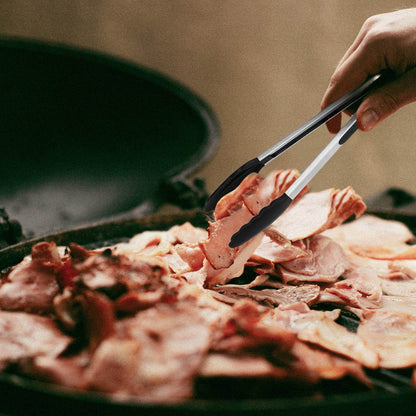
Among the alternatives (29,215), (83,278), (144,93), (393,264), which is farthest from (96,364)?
(144,93)

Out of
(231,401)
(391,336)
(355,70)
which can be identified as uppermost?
(355,70)

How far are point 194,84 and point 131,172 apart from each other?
144 centimetres

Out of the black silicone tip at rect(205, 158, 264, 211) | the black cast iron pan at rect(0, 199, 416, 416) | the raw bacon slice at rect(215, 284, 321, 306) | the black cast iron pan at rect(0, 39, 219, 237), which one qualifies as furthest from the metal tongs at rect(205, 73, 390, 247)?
the black cast iron pan at rect(0, 39, 219, 237)

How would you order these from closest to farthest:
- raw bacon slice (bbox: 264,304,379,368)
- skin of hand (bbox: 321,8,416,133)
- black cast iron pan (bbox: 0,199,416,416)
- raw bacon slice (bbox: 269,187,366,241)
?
black cast iron pan (bbox: 0,199,416,416), raw bacon slice (bbox: 264,304,379,368), skin of hand (bbox: 321,8,416,133), raw bacon slice (bbox: 269,187,366,241)

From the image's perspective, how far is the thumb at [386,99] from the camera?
1.29 m

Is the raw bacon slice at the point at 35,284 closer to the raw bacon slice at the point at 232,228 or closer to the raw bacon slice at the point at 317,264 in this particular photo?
the raw bacon slice at the point at 232,228

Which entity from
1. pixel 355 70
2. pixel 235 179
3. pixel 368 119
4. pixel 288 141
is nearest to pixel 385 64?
pixel 355 70

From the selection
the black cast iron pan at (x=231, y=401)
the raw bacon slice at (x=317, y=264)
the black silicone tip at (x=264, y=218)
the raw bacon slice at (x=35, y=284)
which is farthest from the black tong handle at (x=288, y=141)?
the black cast iron pan at (x=231, y=401)

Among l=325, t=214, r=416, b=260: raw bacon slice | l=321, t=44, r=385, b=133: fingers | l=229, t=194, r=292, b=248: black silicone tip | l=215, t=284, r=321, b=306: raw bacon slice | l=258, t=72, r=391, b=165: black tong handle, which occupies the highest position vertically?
l=321, t=44, r=385, b=133: fingers

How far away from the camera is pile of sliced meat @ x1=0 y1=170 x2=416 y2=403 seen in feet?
2.57

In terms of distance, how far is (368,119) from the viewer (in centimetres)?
128

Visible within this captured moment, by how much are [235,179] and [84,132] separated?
169cm

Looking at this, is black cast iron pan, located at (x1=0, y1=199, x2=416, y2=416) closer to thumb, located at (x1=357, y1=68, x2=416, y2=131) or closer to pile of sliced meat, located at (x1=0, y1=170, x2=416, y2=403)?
pile of sliced meat, located at (x1=0, y1=170, x2=416, y2=403)

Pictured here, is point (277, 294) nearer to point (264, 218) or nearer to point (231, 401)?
point (264, 218)
